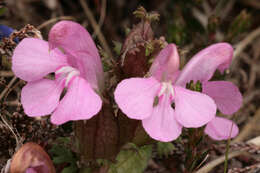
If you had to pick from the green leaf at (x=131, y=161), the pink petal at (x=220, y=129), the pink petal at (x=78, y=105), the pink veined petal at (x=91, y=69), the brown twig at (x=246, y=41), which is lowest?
the green leaf at (x=131, y=161)

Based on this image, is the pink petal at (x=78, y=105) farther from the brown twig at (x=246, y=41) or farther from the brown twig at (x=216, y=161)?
the brown twig at (x=246, y=41)

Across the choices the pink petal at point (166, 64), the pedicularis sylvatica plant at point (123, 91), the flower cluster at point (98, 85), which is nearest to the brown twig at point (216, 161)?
the pedicularis sylvatica plant at point (123, 91)

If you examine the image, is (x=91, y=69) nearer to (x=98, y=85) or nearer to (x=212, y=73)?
(x=98, y=85)

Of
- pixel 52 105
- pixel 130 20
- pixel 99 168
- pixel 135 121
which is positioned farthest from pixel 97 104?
pixel 130 20

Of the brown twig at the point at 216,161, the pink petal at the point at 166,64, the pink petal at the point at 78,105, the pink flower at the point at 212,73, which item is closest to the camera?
the pink petal at the point at 78,105

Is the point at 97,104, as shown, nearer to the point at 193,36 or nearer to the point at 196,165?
the point at 196,165

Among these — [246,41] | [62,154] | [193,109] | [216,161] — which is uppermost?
[193,109]

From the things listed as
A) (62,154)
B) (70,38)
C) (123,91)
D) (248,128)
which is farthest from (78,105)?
(248,128)
